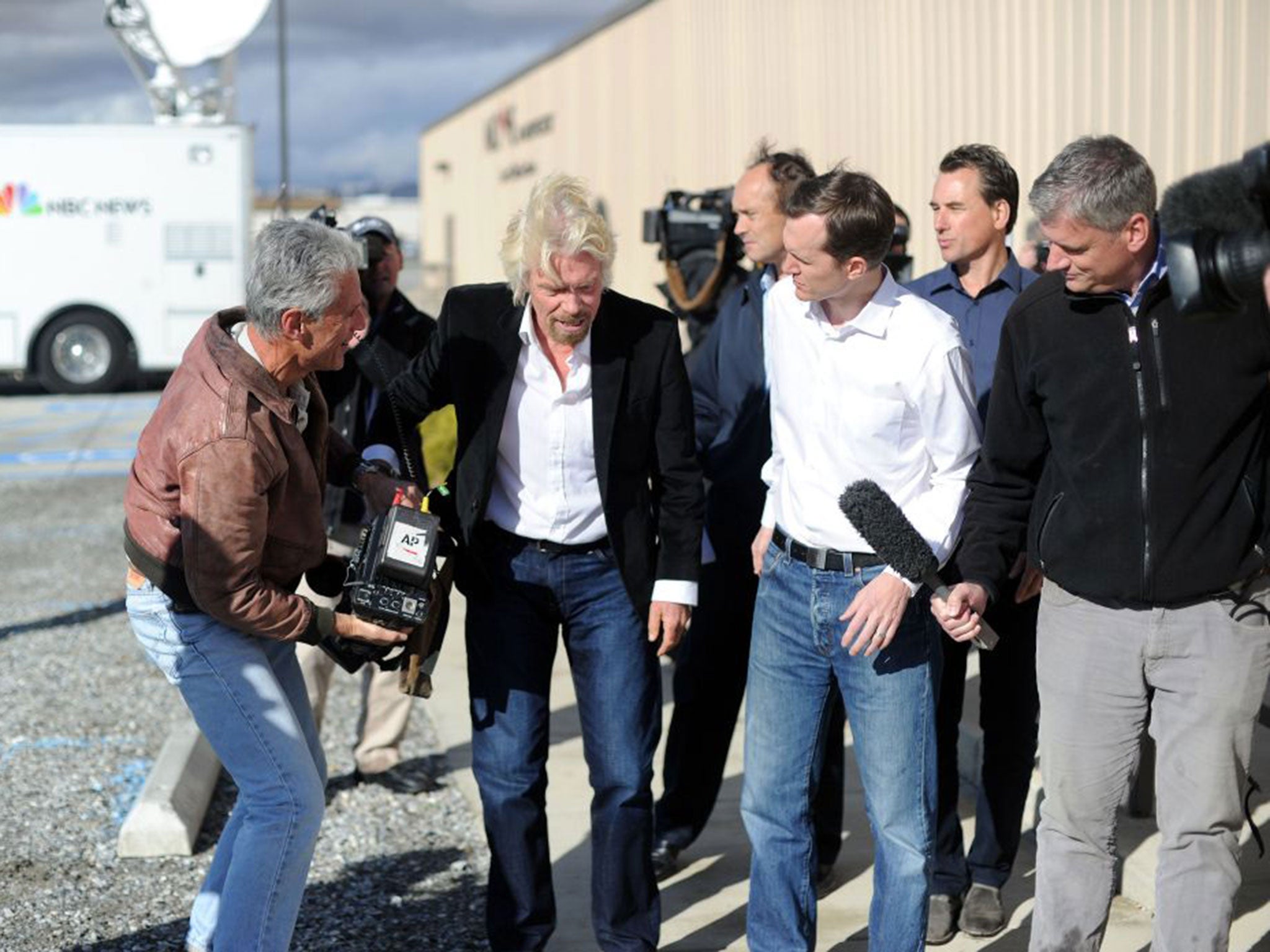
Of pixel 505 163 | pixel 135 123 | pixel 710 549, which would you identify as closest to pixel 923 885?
pixel 710 549

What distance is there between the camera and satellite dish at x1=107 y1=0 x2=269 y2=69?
37.3 ft

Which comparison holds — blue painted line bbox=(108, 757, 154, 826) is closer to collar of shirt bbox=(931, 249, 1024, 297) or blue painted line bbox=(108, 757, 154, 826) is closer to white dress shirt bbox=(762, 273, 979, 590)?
white dress shirt bbox=(762, 273, 979, 590)

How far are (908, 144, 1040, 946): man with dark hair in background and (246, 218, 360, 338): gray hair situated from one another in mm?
1643

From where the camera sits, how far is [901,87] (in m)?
10.8

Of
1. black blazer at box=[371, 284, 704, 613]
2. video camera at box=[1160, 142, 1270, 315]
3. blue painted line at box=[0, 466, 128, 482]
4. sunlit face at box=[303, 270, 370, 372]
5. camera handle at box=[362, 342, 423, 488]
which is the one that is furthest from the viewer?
blue painted line at box=[0, 466, 128, 482]

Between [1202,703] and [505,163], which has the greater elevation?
[505,163]

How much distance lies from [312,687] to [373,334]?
48.3 inches

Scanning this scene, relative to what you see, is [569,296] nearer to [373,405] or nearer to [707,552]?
[707,552]

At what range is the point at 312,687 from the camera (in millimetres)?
5316

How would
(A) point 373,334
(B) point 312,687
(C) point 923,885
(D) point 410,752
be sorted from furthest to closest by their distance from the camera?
1. (D) point 410,752
2. (B) point 312,687
3. (A) point 373,334
4. (C) point 923,885

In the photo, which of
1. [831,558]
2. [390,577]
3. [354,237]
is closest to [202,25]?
[354,237]

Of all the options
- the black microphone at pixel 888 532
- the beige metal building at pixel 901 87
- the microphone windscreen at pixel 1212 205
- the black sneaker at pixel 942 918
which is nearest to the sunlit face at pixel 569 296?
the black microphone at pixel 888 532

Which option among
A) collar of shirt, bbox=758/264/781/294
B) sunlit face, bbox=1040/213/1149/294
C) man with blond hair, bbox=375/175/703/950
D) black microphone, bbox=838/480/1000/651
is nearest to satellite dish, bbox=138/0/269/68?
collar of shirt, bbox=758/264/781/294

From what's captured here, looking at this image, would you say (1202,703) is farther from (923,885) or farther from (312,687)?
(312,687)
